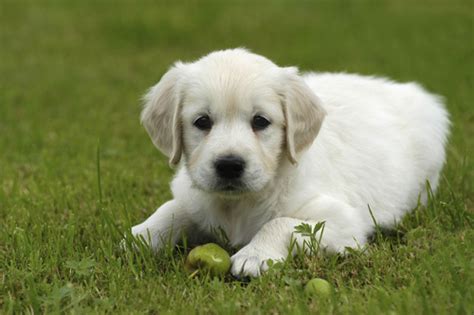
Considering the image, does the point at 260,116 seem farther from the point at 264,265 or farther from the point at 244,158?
the point at 264,265

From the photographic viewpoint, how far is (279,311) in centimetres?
342

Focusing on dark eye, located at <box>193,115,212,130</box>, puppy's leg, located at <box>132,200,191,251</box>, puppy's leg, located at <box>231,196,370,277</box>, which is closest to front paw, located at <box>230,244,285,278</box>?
puppy's leg, located at <box>231,196,370,277</box>

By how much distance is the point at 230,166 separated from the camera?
13.3 ft

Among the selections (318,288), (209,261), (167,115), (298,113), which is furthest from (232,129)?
(318,288)

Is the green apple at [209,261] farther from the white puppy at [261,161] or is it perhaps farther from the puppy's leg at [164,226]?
the puppy's leg at [164,226]

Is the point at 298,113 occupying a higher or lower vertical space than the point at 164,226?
higher

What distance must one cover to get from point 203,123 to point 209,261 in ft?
2.60

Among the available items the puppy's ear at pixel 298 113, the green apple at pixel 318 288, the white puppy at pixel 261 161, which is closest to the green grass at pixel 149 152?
the green apple at pixel 318 288

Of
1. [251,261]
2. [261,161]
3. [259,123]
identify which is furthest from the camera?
[259,123]

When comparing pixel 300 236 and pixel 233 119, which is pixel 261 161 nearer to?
pixel 233 119

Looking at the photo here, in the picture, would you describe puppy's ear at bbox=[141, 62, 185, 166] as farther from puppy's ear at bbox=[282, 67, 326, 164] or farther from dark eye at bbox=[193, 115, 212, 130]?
puppy's ear at bbox=[282, 67, 326, 164]

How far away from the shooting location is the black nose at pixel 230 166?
13.2 ft

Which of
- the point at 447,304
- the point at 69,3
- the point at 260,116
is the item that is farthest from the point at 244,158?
the point at 69,3

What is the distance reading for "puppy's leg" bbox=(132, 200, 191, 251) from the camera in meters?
4.53
